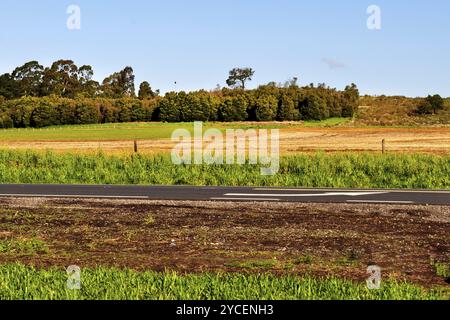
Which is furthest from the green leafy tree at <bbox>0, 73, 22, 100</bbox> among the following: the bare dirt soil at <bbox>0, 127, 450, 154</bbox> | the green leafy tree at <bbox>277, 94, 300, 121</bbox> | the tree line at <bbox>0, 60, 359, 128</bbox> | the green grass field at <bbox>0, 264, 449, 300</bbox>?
the green grass field at <bbox>0, 264, 449, 300</bbox>

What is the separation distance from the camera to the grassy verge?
75.9ft

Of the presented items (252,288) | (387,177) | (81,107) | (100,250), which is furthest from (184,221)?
(81,107)

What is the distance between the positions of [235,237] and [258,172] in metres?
12.7

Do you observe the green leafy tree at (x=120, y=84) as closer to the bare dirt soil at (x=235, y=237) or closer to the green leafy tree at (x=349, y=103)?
the green leafy tree at (x=349, y=103)

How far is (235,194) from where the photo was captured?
63.3 feet

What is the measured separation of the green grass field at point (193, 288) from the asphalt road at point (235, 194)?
8948mm

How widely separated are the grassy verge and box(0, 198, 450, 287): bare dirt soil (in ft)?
22.6

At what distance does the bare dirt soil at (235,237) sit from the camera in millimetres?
9852

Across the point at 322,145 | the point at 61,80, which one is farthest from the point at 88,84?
the point at 322,145

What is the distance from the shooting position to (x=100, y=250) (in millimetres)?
11023

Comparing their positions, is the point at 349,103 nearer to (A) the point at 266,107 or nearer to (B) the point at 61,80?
(A) the point at 266,107

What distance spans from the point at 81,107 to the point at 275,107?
3118 cm

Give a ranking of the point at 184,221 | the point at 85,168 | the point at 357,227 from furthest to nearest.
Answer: the point at 85,168, the point at 184,221, the point at 357,227
